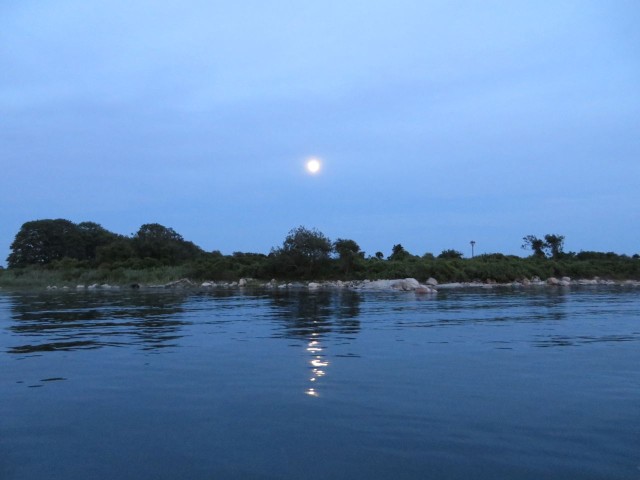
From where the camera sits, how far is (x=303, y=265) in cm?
6894

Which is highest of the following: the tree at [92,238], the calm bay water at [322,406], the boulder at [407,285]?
the tree at [92,238]

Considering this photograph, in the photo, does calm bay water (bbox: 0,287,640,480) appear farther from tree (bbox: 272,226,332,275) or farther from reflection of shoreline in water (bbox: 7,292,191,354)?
tree (bbox: 272,226,332,275)

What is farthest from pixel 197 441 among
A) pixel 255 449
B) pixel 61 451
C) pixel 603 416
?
pixel 603 416

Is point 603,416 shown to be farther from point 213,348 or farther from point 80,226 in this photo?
point 80,226

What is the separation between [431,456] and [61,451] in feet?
13.4

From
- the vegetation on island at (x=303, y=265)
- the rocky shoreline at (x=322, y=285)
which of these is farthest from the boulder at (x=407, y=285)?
the vegetation on island at (x=303, y=265)

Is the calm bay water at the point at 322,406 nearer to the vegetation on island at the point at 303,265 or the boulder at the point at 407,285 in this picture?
the boulder at the point at 407,285

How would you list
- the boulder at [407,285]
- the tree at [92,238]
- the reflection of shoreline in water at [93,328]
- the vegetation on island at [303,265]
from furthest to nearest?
the tree at [92,238] < the vegetation on island at [303,265] < the boulder at [407,285] < the reflection of shoreline in water at [93,328]

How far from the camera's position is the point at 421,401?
8.56 meters

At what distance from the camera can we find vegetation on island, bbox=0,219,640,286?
68.7 metres

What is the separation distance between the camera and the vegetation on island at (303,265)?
225ft

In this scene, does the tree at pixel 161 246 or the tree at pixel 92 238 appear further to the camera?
the tree at pixel 92 238

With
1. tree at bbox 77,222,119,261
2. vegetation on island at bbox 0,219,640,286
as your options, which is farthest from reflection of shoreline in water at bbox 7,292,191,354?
tree at bbox 77,222,119,261

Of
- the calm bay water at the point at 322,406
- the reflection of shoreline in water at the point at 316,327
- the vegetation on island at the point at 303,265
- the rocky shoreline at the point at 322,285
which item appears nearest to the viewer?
the calm bay water at the point at 322,406
